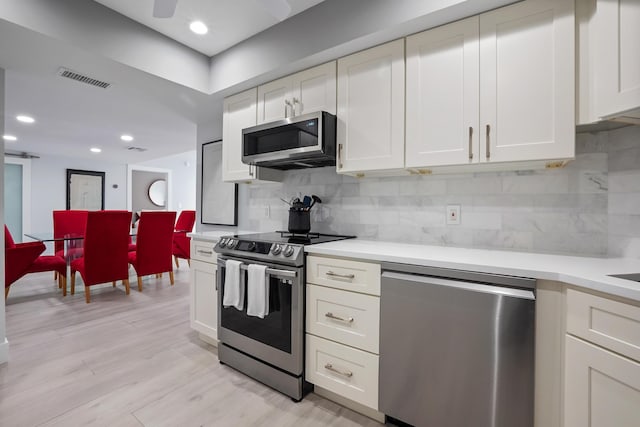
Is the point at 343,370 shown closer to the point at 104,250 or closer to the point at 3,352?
the point at 3,352

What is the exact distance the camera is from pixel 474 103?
1.50 meters

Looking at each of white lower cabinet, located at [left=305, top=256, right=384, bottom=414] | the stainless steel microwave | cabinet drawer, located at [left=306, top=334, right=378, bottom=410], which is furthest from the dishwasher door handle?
the stainless steel microwave

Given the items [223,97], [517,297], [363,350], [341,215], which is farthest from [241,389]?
[223,97]

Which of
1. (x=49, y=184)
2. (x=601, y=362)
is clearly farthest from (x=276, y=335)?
(x=49, y=184)

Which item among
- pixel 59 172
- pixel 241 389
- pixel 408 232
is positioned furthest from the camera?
pixel 59 172

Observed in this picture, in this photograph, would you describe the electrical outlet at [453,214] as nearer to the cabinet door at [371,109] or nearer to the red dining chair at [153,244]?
the cabinet door at [371,109]

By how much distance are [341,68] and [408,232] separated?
1181 mm

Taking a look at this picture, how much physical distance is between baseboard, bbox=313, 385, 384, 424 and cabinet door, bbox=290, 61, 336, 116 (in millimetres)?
1765

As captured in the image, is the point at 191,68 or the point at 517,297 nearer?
the point at 517,297

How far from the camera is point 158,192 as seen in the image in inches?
307

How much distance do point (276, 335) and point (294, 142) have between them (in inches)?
49.7

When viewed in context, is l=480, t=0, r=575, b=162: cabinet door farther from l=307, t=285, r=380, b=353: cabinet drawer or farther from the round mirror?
the round mirror

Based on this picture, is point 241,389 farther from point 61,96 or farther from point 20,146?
point 20,146

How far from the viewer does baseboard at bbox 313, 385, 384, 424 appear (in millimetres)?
1578
